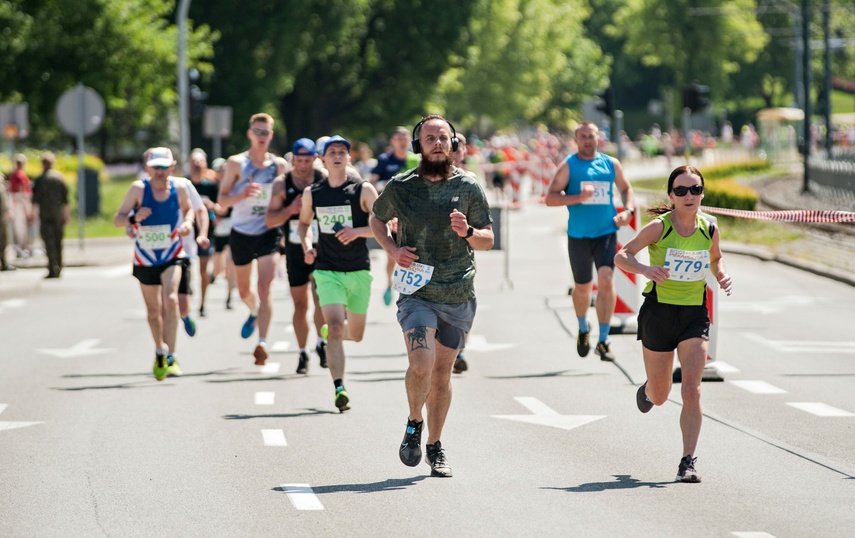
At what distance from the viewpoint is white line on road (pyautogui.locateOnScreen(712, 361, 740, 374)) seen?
1330 centimetres

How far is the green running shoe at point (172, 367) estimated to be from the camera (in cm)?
1301

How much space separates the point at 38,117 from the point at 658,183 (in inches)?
947

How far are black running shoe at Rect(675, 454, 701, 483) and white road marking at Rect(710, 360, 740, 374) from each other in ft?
15.4

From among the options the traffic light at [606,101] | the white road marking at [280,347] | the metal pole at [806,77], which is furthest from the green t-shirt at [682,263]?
the metal pole at [806,77]

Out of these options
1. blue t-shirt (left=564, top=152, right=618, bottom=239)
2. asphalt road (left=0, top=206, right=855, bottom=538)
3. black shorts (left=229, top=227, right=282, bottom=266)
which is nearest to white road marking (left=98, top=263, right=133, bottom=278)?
asphalt road (left=0, top=206, right=855, bottom=538)

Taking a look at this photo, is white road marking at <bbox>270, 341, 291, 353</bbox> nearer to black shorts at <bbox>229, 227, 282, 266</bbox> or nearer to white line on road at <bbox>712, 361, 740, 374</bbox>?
black shorts at <bbox>229, 227, 282, 266</bbox>

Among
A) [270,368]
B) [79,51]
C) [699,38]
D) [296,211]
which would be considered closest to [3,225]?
[270,368]

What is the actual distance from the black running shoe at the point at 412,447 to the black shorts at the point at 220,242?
10887 mm

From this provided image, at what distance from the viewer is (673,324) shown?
8.71 meters

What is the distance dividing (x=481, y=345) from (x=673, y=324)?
6794 millimetres

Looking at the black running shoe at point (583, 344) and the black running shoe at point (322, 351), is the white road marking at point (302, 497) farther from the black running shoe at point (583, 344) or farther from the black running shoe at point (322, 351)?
the black running shoe at point (583, 344)

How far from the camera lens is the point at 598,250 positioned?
13352 mm

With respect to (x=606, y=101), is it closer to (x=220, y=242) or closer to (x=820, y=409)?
(x=220, y=242)

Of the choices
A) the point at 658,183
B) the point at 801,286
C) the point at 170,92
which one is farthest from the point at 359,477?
the point at 658,183
